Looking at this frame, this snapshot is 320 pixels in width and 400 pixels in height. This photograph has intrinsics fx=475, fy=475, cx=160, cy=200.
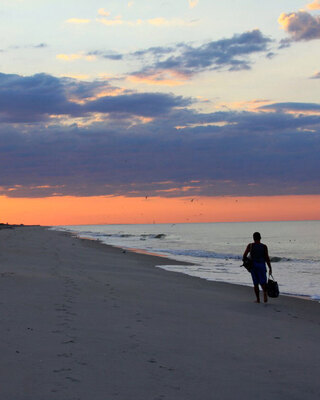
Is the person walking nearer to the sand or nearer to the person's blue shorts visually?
the person's blue shorts

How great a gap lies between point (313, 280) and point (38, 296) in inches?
582

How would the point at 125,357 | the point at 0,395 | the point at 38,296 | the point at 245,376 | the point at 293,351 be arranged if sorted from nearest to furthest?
the point at 0,395 < the point at 245,376 < the point at 125,357 < the point at 293,351 < the point at 38,296

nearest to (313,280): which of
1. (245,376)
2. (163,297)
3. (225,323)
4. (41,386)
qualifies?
(163,297)

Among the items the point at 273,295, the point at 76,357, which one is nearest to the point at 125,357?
the point at 76,357

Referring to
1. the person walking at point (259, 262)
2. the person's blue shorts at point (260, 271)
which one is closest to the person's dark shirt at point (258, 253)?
the person walking at point (259, 262)

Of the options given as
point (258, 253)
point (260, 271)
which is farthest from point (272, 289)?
point (258, 253)

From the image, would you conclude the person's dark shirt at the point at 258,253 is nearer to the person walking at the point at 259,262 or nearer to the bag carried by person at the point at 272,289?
the person walking at the point at 259,262

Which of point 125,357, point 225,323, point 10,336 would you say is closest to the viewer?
point 125,357

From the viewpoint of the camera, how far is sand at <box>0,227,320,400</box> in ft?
19.0

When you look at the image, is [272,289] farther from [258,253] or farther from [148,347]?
[148,347]

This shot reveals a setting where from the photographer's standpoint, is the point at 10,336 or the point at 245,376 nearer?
the point at 245,376

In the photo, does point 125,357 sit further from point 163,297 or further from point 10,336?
A: point 163,297

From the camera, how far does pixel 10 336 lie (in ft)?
25.0

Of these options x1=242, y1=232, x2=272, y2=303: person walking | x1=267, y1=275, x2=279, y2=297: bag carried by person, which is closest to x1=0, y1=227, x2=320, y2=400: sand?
x1=267, y1=275, x2=279, y2=297: bag carried by person
